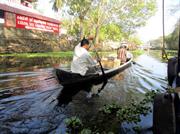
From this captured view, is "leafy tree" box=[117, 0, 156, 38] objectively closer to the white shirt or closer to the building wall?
the building wall

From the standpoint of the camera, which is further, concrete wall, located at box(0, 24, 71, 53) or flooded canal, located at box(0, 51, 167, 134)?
concrete wall, located at box(0, 24, 71, 53)

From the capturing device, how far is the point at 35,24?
32125 mm

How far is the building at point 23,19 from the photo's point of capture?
27.6 meters

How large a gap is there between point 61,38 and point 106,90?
28.4m

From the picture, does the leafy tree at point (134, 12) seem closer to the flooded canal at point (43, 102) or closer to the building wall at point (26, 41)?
the building wall at point (26, 41)

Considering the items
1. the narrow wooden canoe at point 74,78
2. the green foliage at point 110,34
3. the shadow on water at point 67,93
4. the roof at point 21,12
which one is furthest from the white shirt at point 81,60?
the green foliage at point 110,34

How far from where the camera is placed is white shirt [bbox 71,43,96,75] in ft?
34.6

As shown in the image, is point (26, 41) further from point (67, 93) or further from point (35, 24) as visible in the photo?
point (67, 93)

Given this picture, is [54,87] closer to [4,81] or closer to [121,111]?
[4,81]

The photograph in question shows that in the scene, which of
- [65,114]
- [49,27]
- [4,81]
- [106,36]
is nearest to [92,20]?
[49,27]

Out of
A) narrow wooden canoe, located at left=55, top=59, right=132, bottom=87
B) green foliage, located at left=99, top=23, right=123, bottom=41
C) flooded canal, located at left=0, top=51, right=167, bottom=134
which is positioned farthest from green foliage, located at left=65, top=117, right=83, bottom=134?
green foliage, located at left=99, top=23, right=123, bottom=41

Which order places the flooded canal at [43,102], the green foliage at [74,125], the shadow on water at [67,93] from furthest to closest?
the shadow on water at [67,93] < the flooded canal at [43,102] < the green foliage at [74,125]

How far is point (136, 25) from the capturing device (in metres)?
45.8

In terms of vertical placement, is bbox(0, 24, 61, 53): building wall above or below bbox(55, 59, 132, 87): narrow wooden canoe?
above
